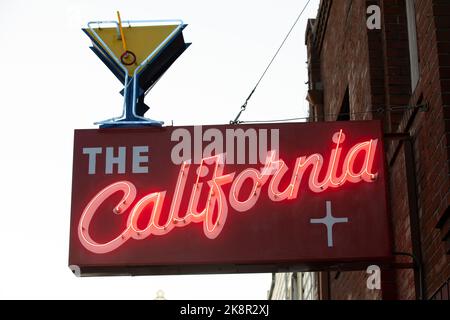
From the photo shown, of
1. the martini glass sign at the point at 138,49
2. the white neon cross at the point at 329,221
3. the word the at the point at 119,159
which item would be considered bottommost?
the white neon cross at the point at 329,221

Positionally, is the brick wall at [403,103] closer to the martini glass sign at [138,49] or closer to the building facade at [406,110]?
the building facade at [406,110]

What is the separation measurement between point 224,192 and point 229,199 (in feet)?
0.29

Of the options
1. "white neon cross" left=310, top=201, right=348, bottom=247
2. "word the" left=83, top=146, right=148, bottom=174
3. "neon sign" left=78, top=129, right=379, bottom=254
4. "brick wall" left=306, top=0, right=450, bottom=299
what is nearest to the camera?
"brick wall" left=306, top=0, right=450, bottom=299

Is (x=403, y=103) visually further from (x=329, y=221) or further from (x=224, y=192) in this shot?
(x=224, y=192)

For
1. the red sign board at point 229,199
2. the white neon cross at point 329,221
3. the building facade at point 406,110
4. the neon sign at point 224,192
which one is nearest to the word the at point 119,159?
the red sign board at point 229,199

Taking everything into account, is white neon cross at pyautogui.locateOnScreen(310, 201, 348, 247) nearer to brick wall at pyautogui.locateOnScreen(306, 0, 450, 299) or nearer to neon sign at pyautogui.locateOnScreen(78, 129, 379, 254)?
neon sign at pyautogui.locateOnScreen(78, 129, 379, 254)

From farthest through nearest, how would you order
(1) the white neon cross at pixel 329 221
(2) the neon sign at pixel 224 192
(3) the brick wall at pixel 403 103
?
(2) the neon sign at pixel 224 192 → (1) the white neon cross at pixel 329 221 → (3) the brick wall at pixel 403 103

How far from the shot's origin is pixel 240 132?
1041cm

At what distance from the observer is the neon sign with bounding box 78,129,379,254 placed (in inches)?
399

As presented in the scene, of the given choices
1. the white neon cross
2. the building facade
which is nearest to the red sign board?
the white neon cross

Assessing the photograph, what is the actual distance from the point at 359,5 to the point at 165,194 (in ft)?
11.8

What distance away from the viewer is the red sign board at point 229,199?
9.99m
